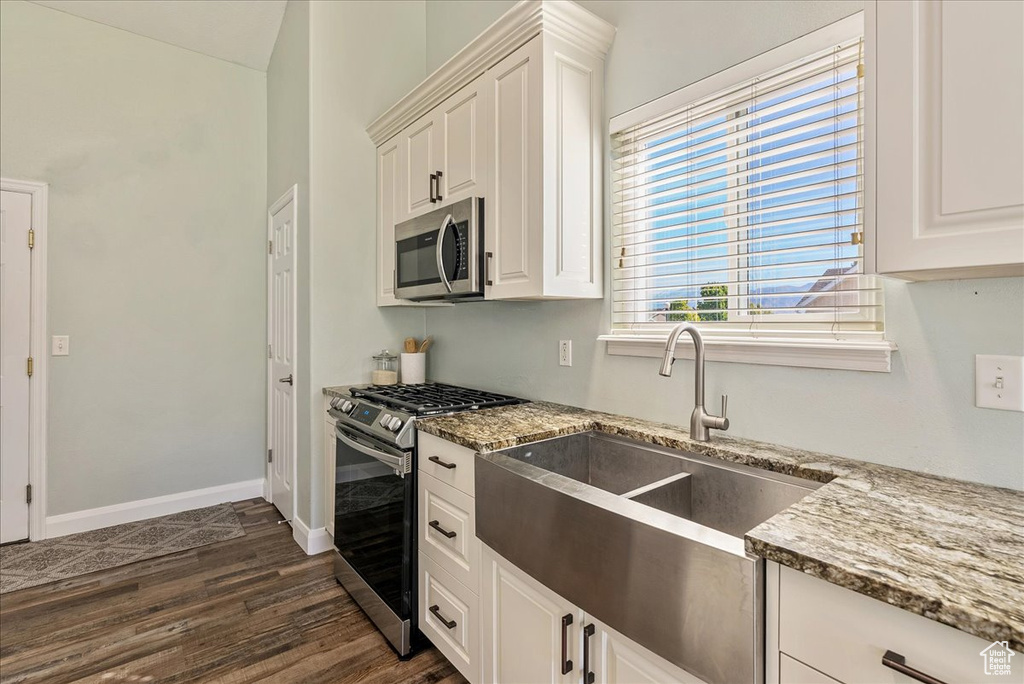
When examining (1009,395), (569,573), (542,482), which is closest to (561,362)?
(542,482)

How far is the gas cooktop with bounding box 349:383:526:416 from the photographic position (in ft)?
6.70

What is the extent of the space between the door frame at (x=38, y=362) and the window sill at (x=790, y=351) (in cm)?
343

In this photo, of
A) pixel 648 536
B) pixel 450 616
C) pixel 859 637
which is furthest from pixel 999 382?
pixel 450 616

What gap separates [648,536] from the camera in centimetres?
101

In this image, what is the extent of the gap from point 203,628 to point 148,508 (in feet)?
5.31

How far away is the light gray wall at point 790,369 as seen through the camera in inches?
46.4

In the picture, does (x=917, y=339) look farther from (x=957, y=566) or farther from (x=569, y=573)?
(x=569, y=573)

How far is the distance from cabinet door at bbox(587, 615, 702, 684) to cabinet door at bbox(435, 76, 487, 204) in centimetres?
172

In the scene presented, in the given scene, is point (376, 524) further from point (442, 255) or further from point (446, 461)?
point (442, 255)

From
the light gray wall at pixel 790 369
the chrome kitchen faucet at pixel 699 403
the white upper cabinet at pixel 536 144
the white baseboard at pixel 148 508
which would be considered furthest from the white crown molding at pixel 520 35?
the white baseboard at pixel 148 508

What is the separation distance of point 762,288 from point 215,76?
384 cm

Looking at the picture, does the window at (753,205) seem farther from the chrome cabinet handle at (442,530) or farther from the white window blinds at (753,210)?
the chrome cabinet handle at (442,530)

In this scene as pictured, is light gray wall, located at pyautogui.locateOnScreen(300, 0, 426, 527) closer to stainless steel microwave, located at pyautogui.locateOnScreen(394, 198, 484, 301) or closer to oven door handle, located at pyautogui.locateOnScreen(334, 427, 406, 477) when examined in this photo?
stainless steel microwave, located at pyautogui.locateOnScreen(394, 198, 484, 301)

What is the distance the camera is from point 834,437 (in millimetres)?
1413
